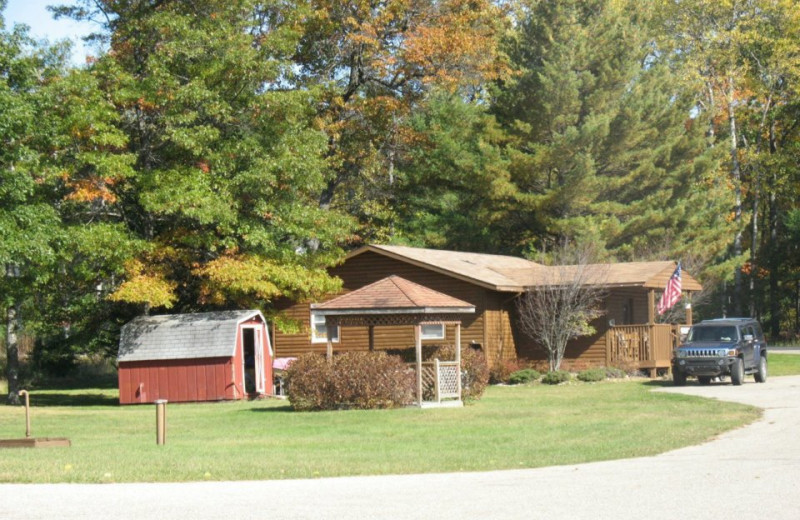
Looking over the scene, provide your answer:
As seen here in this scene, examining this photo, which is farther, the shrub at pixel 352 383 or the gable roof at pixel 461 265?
the gable roof at pixel 461 265

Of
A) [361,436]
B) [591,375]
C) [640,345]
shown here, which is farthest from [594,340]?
[361,436]

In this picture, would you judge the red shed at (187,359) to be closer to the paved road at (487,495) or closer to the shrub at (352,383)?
the shrub at (352,383)

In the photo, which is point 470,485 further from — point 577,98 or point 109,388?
point 577,98

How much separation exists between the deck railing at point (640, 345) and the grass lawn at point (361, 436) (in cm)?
551

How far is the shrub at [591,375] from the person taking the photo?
33312 mm

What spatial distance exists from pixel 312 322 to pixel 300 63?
41.2ft

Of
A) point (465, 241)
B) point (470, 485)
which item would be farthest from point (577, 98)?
point (470, 485)

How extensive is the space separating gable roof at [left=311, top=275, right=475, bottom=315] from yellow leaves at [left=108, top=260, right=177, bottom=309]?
715cm

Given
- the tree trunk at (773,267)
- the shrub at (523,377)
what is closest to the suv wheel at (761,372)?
the shrub at (523,377)

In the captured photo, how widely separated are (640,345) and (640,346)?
0.03 metres

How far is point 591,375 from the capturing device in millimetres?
33344

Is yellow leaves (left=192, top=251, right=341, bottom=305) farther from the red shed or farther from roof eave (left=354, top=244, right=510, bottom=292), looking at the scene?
roof eave (left=354, top=244, right=510, bottom=292)

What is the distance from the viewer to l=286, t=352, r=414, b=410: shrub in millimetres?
25547

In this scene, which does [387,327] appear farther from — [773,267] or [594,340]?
[773,267]
